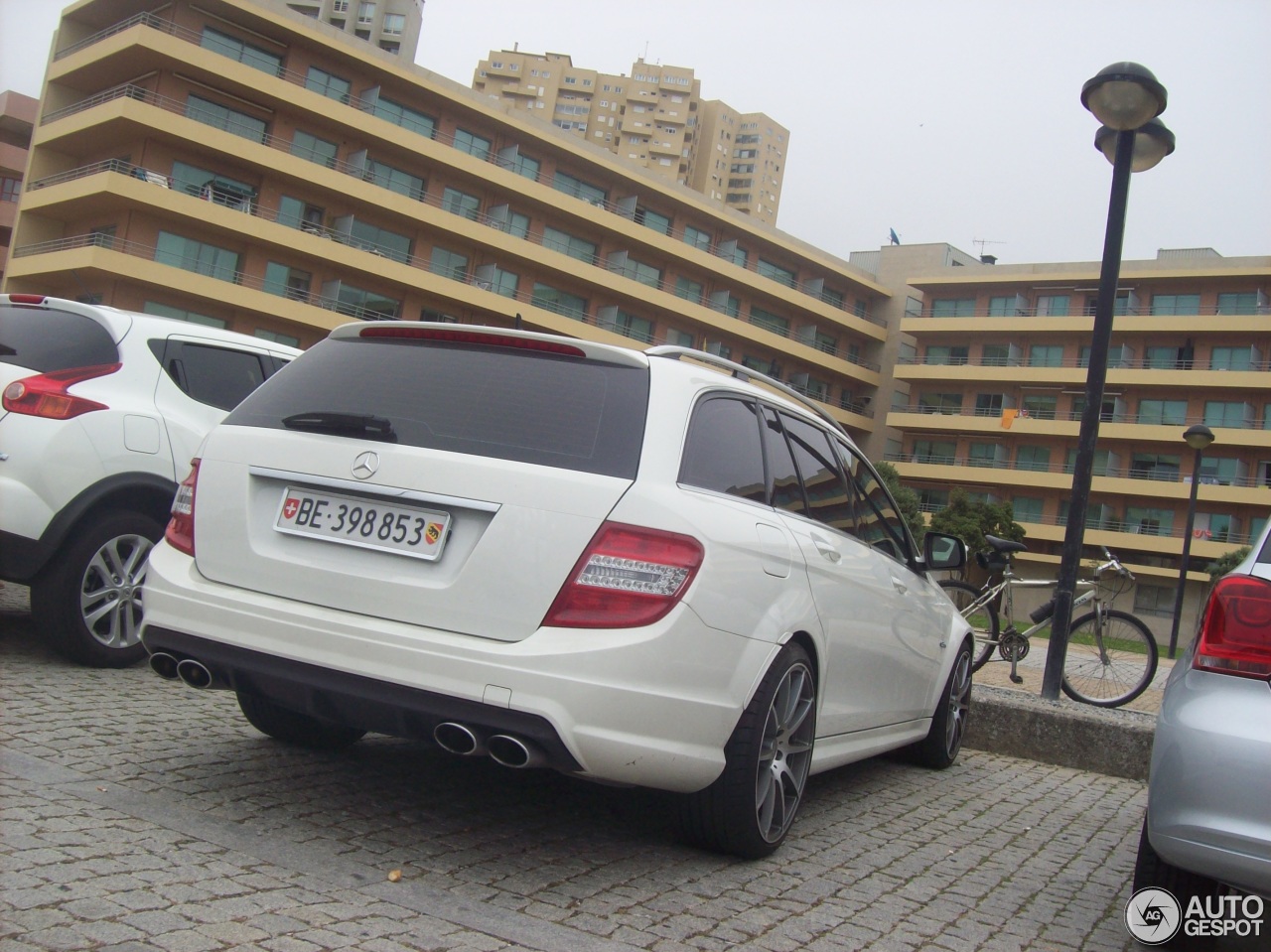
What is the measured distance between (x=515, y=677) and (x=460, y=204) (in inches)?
1939

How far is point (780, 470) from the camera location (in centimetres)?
421

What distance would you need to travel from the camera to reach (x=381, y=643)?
10.5ft

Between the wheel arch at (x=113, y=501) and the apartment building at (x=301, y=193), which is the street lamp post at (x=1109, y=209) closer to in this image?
the wheel arch at (x=113, y=501)

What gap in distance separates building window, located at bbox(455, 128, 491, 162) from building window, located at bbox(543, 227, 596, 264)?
15.2 feet

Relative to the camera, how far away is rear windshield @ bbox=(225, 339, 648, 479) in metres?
3.39

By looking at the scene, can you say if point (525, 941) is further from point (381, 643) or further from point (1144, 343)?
point (1144, 343)

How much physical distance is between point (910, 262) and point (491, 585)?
76.8 m

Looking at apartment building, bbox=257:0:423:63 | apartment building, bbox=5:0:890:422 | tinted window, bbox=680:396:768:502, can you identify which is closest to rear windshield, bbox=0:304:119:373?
tinted window, bbox=680:396:768:502

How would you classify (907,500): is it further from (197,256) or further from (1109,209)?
(1109,209)

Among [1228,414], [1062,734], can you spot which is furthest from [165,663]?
[1228,414]

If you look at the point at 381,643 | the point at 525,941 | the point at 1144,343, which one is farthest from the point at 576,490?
the point at 1144,343

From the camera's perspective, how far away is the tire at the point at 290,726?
449 centimetres

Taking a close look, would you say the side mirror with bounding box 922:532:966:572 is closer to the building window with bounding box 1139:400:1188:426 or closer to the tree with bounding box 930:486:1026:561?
the tree with bounding box 930:486:1026:561

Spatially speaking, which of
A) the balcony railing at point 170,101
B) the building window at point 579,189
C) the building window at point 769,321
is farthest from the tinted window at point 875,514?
the building window at point 769,321
